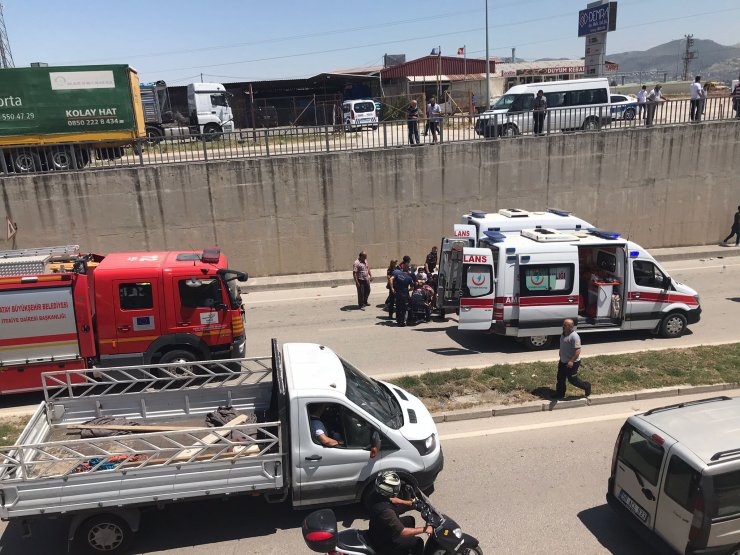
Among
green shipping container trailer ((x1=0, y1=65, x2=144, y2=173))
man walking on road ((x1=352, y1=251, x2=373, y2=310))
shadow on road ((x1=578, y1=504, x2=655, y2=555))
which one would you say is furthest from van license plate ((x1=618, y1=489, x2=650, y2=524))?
green shipping container trailer ((x1=0, y1=65, x2=144, y2=173))

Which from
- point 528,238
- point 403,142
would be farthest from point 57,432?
point 403,142

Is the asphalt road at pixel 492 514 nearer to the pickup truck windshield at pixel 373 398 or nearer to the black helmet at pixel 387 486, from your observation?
the pickup truck windshield at pixel 373 398

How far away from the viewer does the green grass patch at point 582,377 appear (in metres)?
9.16

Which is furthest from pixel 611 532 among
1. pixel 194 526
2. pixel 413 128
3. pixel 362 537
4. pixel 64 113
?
pixel 64 113

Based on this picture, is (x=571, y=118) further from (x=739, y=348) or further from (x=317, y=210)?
(x=739, y=348)

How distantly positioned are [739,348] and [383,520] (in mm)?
9108

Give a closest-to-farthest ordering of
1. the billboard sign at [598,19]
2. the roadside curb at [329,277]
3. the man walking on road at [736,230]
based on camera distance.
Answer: the roadside curb at [329,277]
the man walking on road at [736,230]
the billboard sign at [598,19]

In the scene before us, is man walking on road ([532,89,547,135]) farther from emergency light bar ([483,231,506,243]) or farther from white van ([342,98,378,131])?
white van ([342,98,378,131])

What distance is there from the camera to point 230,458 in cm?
589

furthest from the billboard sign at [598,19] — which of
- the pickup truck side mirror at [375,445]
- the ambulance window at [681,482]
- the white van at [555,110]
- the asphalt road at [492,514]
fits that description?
the pickup truck side mirror at [375,445]

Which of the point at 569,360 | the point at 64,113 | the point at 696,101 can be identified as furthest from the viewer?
the point at 696,101

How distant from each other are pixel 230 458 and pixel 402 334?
7520 mm

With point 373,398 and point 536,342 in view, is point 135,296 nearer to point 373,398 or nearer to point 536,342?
point 373,398

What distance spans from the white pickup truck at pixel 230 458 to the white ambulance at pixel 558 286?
16.1 ft
